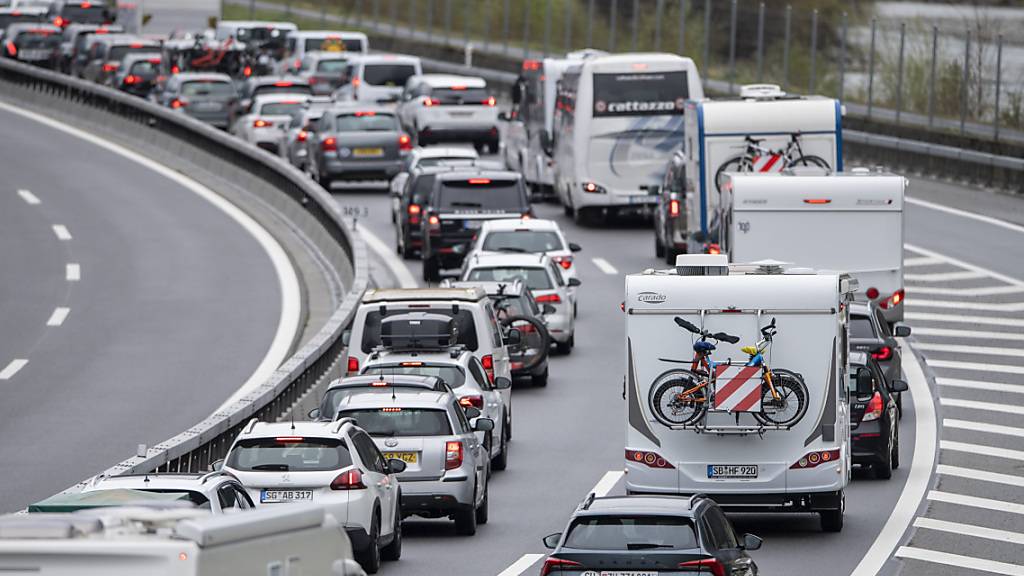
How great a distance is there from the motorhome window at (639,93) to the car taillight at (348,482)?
27.5 m

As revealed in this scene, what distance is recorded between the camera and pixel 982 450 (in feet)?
85.8

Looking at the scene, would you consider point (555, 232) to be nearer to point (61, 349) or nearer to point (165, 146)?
point (61, 349)

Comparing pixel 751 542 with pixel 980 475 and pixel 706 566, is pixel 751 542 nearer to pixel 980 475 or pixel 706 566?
pixel 706 566

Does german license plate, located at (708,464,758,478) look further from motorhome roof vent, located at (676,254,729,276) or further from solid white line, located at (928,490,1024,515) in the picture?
solid white line, located at (928,490,1024,515)

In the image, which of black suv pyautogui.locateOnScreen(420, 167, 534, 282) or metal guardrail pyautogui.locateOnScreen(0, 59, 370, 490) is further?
black suv pyautogui.locateOnScreen(420, 167, 534, 282)

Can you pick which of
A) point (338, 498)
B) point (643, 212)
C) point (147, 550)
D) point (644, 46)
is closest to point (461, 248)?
point (643, 212)

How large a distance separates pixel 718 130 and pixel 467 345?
413 inches

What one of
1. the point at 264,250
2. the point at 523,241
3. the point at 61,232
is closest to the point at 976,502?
the point at 523,241

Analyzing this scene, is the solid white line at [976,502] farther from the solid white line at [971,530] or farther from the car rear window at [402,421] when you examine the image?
the car rear window at [402,421]

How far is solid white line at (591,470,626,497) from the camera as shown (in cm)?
2347

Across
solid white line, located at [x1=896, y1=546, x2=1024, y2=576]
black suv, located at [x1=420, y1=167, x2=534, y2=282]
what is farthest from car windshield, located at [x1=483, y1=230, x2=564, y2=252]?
solid white line, located at [x1=896, y1=546, x2=1024, y2=576]

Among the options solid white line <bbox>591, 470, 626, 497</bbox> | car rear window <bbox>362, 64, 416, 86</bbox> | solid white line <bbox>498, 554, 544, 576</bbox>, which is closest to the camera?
solid white line <bbox>498, 554, 544, 576</bbox>

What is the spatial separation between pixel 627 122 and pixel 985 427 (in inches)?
714

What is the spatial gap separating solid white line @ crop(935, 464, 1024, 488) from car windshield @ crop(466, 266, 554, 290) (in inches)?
353
